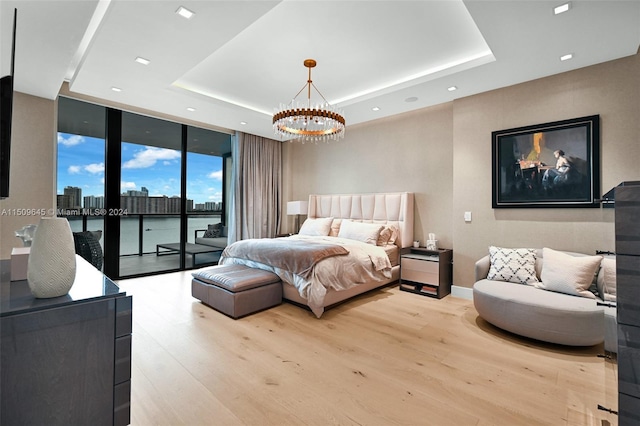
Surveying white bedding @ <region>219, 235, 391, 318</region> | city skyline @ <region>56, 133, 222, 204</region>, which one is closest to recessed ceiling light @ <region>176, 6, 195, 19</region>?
white bedding @ <region>219, 235, 391, 318</region>

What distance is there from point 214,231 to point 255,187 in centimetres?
121

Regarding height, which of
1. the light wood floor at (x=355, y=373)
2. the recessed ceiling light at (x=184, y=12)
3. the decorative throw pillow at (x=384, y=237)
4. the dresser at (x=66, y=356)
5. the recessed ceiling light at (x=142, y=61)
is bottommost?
the light wood floor at (x=355, y=373)

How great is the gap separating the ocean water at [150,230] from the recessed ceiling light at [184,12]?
11.4 feet

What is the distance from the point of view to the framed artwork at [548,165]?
3006 mm

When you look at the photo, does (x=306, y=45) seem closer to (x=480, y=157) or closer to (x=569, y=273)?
(x=480, y=157)

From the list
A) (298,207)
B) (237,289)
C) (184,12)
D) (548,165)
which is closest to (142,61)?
(184,12)

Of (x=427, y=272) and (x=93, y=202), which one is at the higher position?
(x=93, y=202)

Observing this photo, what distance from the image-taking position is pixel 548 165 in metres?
3.28

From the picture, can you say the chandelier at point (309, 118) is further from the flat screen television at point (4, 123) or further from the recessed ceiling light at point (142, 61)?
the flat screen television at point (4, 123)

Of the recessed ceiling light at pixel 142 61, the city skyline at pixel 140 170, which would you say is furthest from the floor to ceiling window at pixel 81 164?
the recessed ceiling light at pixel 142 61

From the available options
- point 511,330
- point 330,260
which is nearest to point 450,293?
point 511,330

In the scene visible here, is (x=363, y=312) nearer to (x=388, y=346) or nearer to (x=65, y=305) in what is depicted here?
(x=388, y=346)

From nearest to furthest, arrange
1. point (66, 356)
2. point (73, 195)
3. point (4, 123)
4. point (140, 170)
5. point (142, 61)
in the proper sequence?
point (66, 356) < point (4, 123) < point (142, 61) < point (73, 195) < point (140, 170)

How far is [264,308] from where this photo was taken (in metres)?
3.36
